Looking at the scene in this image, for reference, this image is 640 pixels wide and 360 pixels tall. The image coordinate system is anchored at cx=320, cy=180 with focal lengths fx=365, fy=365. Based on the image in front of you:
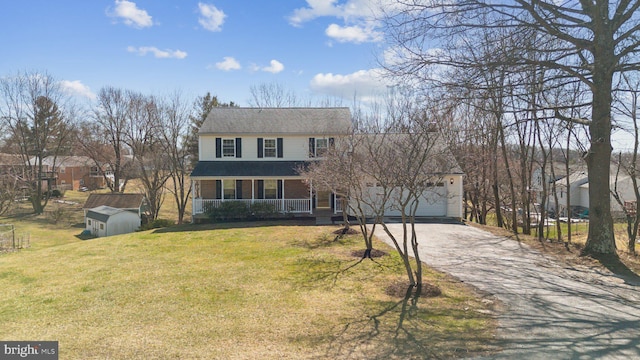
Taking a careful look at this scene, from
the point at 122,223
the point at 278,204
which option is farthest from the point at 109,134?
the point at 278,204

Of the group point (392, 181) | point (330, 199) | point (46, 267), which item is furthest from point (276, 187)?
point (392, 181)

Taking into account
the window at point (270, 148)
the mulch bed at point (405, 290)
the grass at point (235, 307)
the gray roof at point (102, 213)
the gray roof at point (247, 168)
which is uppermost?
the window at point (270, 148)

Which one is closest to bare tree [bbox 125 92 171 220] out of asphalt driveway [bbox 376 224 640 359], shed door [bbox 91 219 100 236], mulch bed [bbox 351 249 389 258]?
shed door [bbox 91 219 100 236]

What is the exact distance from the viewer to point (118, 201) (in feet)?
88.3

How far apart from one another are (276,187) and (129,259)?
10.5m

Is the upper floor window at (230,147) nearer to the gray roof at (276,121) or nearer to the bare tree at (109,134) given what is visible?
the gray roof at (276,121)

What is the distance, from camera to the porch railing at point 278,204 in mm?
20484

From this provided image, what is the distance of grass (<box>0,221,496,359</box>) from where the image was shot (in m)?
5.51

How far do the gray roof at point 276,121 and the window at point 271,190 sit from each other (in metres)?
3.02

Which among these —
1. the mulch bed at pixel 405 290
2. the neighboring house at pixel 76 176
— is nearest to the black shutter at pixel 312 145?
the mulch bed at pixel 405 290

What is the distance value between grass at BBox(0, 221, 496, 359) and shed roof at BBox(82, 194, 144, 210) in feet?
44.8

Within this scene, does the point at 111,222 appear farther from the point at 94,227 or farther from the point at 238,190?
the point at 238,190

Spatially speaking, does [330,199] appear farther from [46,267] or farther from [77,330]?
[77,330]

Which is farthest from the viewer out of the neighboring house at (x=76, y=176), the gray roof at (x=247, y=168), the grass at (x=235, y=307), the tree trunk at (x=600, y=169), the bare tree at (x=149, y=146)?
the neighboring house at (x=76, y=176)
